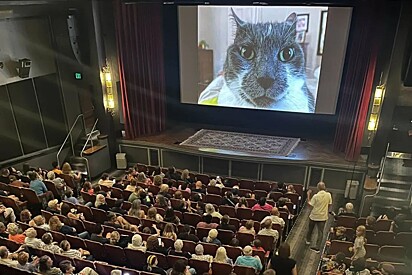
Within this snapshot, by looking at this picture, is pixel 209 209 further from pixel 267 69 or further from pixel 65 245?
pixel 267 69

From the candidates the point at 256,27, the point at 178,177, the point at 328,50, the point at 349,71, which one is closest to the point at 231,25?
the point at 256,27

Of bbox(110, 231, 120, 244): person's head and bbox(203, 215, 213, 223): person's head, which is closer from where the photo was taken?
bbox(110, 231, 120, 244): person's head

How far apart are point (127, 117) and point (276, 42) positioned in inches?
181

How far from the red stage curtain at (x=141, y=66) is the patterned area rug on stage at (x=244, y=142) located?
1473mm

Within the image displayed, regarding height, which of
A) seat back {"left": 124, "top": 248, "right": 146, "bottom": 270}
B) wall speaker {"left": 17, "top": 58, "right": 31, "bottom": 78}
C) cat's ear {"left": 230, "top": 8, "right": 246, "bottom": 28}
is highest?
cat's ear {"left": 230, "top": 8, "right": 246, "bottom": 28}

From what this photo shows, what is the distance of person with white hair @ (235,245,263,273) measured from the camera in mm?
5484

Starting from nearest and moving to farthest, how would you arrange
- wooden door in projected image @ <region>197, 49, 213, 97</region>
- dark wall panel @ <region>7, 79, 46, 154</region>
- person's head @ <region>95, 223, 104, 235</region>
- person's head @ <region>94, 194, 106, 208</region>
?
person's head @ <region>95, 223, 104, 235</region> < person's head @ <region>94, 194, 106, 208</region> < dark wall panel @ <region>7, 79, 46, 154</region> < wooden door in projected image @ <region>197, 49, 213, 97</region>

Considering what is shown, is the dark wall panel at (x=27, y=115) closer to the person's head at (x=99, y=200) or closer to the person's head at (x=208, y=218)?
the person's head at (x=99, y=200)

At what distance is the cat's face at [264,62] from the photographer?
10.7 metres

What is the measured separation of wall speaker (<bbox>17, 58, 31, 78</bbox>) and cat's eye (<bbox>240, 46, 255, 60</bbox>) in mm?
5578

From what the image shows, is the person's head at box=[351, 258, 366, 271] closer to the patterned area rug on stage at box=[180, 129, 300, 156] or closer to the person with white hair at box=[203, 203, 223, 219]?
the person with white hair at box=[203, 203, 223, 219]

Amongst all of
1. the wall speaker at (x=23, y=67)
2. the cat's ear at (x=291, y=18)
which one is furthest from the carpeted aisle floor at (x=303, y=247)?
the wall speaker at (x=23, y=67)

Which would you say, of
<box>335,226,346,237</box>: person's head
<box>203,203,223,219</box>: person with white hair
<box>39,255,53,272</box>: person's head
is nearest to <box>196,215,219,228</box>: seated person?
<box>203,203,223,219</box>: person with white hair

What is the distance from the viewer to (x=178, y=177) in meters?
8.73
